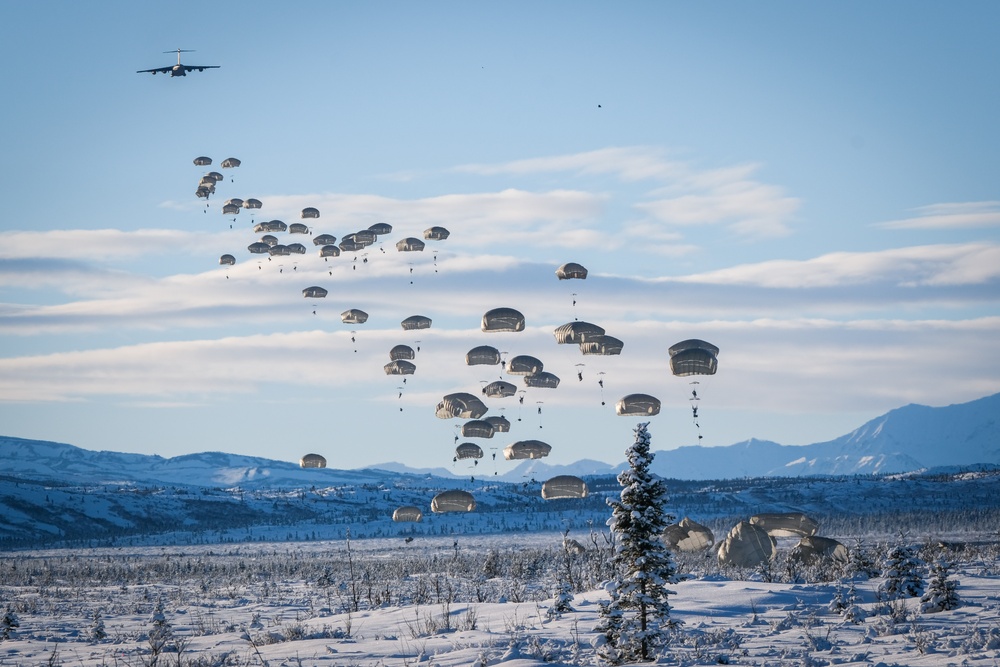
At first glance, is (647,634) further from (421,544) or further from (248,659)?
(421,544)

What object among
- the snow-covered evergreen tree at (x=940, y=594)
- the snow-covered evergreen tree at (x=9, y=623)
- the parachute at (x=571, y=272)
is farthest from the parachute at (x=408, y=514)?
the snow-covered evergreen tree at (x=940, y=594)

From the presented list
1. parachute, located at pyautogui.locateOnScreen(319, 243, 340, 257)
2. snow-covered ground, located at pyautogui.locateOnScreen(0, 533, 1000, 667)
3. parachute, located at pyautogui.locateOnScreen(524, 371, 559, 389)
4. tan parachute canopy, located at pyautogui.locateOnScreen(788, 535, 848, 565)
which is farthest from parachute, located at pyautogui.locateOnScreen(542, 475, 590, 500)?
parachute, located at pyautogui.locateOnScreen(319, 243, 340, 257)

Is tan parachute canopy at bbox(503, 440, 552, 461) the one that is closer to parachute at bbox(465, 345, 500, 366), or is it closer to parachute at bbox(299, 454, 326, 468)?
parachute at bbox(465, 345, 500, 366)

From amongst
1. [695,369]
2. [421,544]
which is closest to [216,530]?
[421,544]

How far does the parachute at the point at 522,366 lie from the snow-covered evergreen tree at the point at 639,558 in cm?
4721

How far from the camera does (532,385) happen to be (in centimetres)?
7150

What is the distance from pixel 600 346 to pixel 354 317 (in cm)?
2747

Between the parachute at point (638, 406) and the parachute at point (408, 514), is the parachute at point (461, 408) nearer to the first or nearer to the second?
the parachute at point (638, 406)

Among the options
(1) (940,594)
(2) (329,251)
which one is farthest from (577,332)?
(1) (940,594)

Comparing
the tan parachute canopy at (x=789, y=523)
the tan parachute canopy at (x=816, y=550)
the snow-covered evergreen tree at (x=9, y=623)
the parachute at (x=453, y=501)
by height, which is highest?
the parachute at (x=453, y=501)

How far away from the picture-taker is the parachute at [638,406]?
64.7 meters

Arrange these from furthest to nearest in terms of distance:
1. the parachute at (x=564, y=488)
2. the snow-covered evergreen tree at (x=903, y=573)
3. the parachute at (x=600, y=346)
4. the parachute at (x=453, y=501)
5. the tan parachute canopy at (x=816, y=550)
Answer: the parachute at (x=453, y=501)
the parachute at (x=564, y=488)
the parachute at (x=600, y=346)
the tan parachute canopy at (x=816, y=550)
the snow-covered evergreen tree at (x=903, y=573)

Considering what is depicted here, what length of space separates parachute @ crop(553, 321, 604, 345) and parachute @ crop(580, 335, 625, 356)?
1896 mm

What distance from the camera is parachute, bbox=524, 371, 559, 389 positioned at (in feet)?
234
